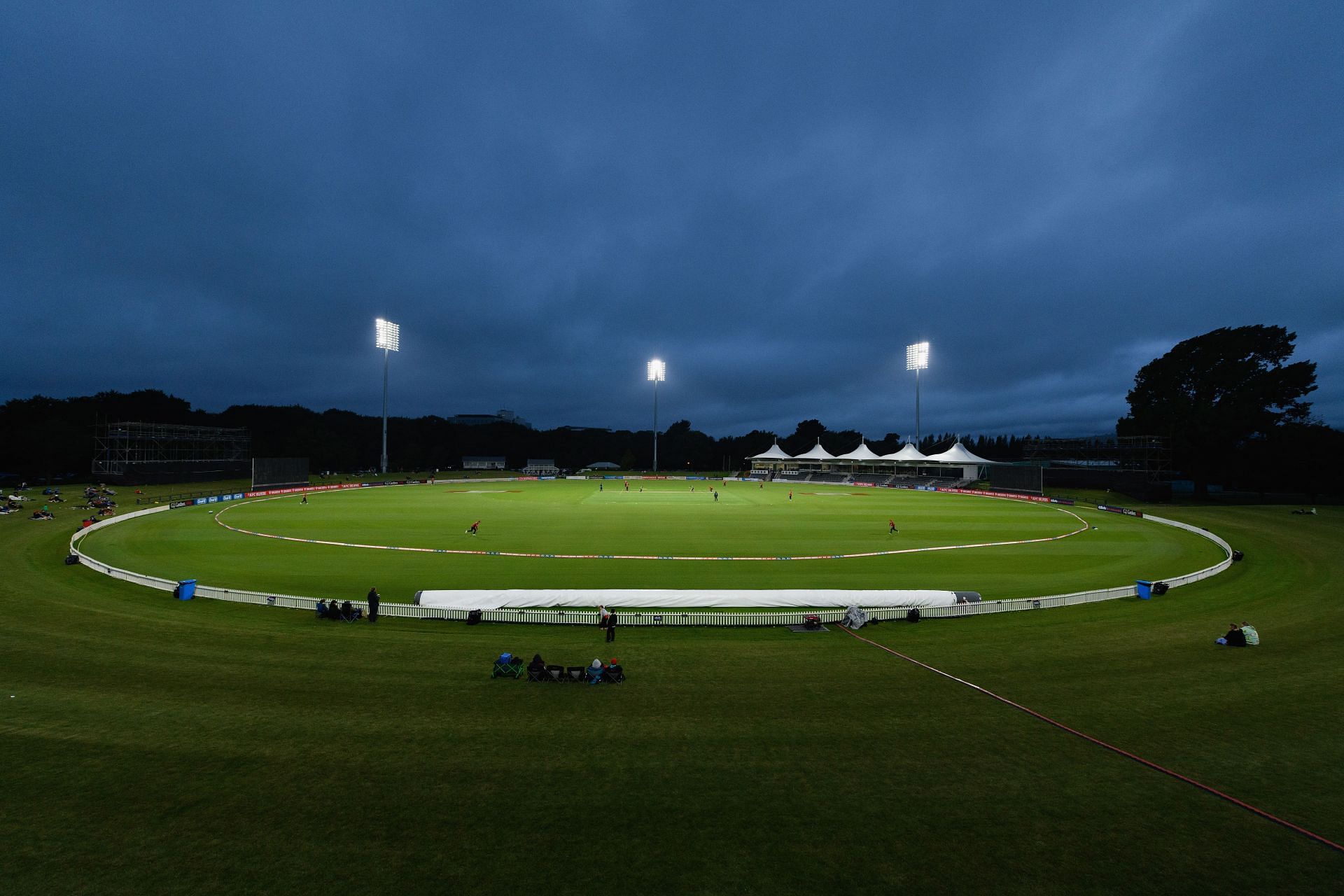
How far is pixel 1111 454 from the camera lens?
233 ft

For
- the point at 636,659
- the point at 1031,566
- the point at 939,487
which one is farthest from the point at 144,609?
the point at 939,487

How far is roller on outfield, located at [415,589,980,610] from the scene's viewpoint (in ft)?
58.1

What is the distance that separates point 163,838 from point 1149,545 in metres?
45.5

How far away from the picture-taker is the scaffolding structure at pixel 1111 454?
215 feet

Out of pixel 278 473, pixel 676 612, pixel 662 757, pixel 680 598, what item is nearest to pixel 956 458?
pixel 680 598

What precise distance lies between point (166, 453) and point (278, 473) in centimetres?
2835

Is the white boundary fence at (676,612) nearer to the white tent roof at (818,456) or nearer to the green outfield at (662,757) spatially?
the green outfield at (662,757)

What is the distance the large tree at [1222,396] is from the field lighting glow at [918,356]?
92.1ft

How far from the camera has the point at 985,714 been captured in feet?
35.4

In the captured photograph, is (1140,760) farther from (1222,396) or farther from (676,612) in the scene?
(1222,396)

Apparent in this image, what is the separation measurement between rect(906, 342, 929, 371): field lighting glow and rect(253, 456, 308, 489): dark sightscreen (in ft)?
298

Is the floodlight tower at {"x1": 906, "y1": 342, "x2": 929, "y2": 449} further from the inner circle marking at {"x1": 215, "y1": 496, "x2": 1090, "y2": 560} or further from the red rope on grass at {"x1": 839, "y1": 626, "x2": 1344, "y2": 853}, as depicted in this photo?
the red rope on grass at {"x1": 839, "y1": 626, "x2": 1344, "y2": 853}

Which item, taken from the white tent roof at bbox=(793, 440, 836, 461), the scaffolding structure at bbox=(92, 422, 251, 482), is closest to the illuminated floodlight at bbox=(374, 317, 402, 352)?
the scaffolding structure at bbox=(92, 422, 251, 482)

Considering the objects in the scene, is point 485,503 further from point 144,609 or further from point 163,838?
point 163,838
